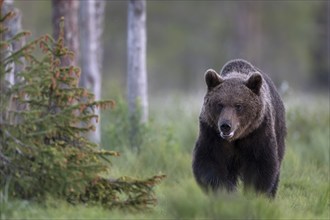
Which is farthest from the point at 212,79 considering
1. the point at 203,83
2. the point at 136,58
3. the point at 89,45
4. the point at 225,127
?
the point at 203,83

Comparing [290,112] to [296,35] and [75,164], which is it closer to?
[75,164]

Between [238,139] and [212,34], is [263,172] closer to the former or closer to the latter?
[238,139]

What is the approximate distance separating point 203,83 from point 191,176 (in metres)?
33.2

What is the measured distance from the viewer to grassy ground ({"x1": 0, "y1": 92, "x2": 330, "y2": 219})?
21.2 ft

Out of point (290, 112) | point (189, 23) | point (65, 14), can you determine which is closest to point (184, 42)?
point (189, 23)

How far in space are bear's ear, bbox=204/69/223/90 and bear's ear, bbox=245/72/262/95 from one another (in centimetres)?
28

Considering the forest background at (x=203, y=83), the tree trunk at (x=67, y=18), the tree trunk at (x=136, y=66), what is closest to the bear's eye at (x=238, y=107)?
the forest background at (x=203, y=83)

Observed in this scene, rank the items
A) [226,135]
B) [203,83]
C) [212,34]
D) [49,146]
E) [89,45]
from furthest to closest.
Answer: [212,34] < [203,83] < [89,45] < [226,135] < [49,146]

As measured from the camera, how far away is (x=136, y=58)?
12375 millimetres

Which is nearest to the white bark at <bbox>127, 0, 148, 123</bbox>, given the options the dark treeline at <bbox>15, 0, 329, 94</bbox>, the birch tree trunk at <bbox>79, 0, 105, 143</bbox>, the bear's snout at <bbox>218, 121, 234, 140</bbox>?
the birch tree trunk at <bbox>79, 0, 105, 143</bbox>

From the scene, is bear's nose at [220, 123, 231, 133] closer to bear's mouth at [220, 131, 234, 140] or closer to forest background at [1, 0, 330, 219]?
bear's mouth at [220, 131, 234, 140]

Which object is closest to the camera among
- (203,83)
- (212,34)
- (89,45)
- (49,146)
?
(49,146)

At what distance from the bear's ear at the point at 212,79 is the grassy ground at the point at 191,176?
959mm

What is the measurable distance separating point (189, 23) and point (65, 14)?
33271mm
